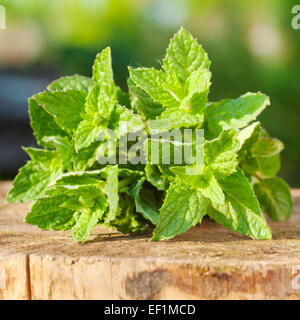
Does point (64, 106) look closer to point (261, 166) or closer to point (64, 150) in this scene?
point (64, 150)

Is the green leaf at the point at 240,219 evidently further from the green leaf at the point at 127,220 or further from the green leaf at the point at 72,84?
the green leaf at the point at 72,84

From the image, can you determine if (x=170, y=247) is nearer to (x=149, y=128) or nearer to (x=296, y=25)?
(x=149, y=128)

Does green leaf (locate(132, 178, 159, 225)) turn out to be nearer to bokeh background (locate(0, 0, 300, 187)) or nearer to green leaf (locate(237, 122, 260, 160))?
green leaf (locate(237, 122, 260, 160))

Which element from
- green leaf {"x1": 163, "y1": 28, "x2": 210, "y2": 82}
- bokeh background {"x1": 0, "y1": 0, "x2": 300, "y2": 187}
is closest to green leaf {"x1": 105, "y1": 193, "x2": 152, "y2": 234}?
green leaf {"x1": 163, "y1": 28, "x2": 210, "y2": 82}

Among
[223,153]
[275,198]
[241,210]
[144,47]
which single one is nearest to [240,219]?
[241,210]

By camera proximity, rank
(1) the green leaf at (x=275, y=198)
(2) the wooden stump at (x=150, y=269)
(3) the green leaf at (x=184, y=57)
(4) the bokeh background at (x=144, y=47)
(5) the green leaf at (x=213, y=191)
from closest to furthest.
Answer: (2) the wooden stump at (x=150, y=269) < (5) the green leaf at (x=213, y=191) < (3) the green leaf at (x=184, y=57) < (1) the green leaf at (x=275, y=198) < (4) the bokeh background at (x=144, y=47)

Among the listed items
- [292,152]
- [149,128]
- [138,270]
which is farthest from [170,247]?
[292,152]

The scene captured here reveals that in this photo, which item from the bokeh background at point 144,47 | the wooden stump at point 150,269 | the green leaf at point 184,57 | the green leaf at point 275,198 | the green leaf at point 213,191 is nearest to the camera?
the wooden stump at point 150,269

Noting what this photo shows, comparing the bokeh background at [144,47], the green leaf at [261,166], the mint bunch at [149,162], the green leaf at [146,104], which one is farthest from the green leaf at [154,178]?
the bokeh background at [144,47]
